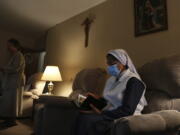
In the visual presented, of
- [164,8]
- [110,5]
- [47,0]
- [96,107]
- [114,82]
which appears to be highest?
[47,0]

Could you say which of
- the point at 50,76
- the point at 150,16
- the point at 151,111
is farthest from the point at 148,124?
the point at 50,76

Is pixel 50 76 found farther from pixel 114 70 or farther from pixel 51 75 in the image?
pixel 114 70

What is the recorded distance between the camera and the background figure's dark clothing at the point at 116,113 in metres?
1.30

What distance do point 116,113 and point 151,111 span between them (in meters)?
0.34

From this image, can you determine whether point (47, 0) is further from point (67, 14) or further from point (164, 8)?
point (164, 8)

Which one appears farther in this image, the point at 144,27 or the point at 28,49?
the point at 28,49

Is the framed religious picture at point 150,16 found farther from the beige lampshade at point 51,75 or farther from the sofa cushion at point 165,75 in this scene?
the beige lampshade at point 51,75

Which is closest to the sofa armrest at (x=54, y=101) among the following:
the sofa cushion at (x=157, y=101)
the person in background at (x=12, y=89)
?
the sofa cushion at (x=157, y=101)

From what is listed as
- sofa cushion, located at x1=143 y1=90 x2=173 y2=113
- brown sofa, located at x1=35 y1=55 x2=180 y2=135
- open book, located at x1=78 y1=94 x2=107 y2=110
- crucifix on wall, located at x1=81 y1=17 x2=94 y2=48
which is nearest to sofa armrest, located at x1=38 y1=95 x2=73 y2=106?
brown sofa, located at x1=35 y1=55 x2=180 y2=135

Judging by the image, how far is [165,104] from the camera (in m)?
1.48

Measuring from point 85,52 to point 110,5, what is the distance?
0.86 m

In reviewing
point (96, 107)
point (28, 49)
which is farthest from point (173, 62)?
point (28, 49)

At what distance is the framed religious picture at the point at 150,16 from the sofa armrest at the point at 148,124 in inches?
48.1

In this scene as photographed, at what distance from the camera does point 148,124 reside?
102 cm
